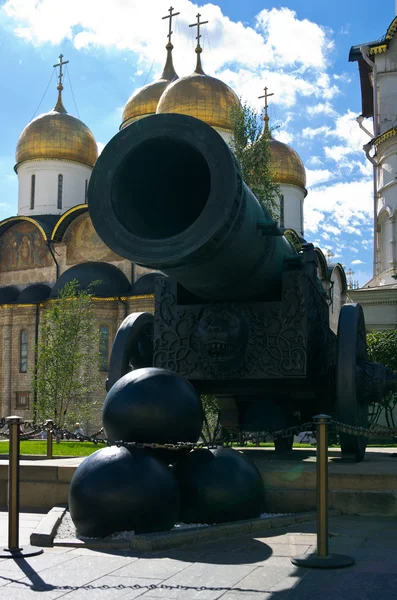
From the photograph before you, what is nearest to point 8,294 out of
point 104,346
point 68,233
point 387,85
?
point 68,233

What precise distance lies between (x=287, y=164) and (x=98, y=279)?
43.2ft

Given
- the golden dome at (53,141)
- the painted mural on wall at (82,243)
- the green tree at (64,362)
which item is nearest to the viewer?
the green tree at (64,362)

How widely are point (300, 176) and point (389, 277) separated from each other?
14494 mm

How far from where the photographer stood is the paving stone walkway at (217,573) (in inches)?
134

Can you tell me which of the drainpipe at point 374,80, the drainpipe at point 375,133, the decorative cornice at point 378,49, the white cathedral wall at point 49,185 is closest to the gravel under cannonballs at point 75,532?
the drainpipe at point 375,133

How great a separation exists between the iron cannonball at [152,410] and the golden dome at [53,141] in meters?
34.4

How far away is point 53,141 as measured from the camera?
3838 cm

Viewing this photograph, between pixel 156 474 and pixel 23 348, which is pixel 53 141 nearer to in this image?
pixel 23 348

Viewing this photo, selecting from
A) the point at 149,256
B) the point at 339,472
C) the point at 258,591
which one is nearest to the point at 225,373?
the point at 339,472

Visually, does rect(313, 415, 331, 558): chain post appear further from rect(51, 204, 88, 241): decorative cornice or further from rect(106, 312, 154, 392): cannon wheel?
rect(51, 204, 88, 241): decorative cornice

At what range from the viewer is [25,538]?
16.0ft

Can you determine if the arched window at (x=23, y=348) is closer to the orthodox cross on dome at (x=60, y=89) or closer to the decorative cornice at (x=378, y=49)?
the orthodox cross on dome at (x=60, y=89)

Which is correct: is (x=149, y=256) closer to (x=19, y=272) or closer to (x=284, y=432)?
(x=284, y=432)

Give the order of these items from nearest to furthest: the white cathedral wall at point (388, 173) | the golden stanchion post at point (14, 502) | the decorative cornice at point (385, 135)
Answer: the golden stanchion post at point (14, 502)
the decorative cornice at point (385, 135)
the white cathedral wall at point (388, 173)
